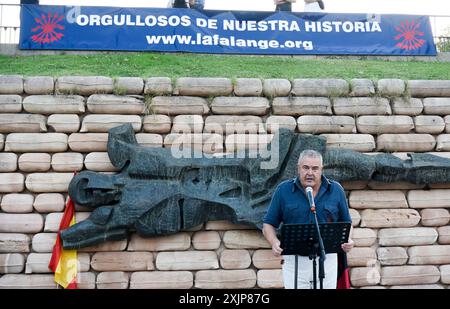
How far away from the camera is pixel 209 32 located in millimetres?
7684

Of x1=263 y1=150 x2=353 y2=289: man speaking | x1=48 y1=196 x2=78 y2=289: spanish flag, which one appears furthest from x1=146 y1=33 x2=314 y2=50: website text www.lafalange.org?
x1=263 y1=150 x2=353 y2=289: man speaking

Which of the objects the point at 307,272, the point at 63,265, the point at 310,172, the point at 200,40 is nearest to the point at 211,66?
the point at 200,40

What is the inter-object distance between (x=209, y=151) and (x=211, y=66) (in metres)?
1.66

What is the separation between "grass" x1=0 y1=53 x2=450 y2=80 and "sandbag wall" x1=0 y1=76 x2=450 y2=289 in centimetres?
44

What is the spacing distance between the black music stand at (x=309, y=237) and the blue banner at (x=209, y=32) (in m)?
4.93

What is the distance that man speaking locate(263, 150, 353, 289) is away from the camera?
364cm

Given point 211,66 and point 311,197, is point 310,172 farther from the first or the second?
point 211,66

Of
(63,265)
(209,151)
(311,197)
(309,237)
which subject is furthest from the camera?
(209,151)

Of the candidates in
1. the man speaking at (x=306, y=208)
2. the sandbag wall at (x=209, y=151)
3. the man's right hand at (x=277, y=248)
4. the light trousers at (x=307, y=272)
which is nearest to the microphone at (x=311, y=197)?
the man speaking at (x=306, y=208)

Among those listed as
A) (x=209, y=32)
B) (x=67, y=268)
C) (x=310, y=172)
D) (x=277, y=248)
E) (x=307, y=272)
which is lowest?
(x=67, y=268)

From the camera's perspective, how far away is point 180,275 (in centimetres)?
523

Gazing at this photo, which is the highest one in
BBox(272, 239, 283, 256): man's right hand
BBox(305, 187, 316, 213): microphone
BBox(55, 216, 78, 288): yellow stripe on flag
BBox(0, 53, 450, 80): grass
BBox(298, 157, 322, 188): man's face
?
BBox(0, 53, 450, 80): grass

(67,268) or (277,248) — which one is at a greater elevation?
(277,248)

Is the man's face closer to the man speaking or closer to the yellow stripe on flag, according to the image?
the man speaking
